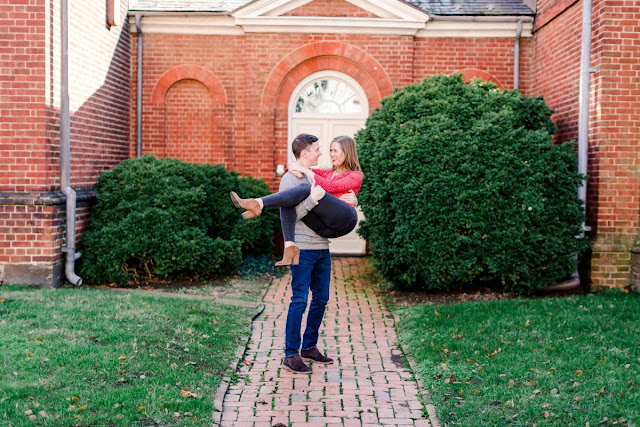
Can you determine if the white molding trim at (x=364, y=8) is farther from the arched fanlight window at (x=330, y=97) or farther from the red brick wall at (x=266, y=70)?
the arched fanlight window at (x=330, y=97)

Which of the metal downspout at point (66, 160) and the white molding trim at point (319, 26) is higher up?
the white molding trim at point (319, 26)

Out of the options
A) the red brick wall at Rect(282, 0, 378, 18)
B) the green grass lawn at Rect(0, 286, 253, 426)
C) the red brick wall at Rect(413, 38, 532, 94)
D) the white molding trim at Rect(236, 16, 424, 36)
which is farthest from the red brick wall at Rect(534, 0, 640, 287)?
the green grass lawn at Rect(0, 286, 253, 426)

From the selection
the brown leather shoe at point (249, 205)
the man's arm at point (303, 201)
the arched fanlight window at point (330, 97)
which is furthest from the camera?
the arched fanlight window at point (330, 97)

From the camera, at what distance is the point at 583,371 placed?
5176 mm

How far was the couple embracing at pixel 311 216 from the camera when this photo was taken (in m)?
5.27

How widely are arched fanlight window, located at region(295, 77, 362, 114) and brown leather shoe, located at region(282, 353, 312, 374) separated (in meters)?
7.68

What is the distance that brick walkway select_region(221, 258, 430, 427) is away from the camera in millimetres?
4537

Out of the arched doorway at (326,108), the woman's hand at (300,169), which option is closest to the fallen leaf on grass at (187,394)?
→ the woman's hand at (300,169)

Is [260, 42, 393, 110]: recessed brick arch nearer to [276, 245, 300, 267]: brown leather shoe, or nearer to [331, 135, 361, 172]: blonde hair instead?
[331, 135, 361, 172]: blonde hair

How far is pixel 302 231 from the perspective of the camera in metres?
5.48

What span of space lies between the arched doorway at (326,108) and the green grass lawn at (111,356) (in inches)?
218

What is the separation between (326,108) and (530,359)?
7.93 meters

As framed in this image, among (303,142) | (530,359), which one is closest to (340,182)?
(303,142)

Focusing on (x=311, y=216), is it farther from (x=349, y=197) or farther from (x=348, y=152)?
(x=348, y=152)
